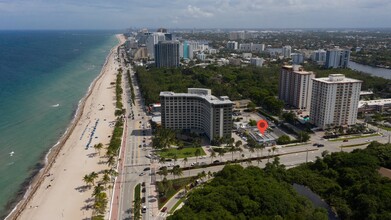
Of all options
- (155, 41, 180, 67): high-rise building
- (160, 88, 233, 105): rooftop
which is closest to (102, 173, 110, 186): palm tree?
(160, 88, 233, 105): rooftop

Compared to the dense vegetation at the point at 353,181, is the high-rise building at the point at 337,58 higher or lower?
higher

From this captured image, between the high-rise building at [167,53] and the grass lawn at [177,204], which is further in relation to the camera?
the high-rise building at [167,53]

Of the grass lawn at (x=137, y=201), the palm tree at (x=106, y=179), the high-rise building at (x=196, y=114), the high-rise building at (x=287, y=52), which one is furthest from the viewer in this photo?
the high-rise building at (x=287, y=52)

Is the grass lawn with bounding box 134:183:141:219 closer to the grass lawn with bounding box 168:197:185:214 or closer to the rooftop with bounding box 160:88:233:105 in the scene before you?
the grass lawn with bounding box 168:197:185:214

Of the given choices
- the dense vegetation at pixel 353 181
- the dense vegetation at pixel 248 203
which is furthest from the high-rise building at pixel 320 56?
the dense vegetation at pixel 248 203

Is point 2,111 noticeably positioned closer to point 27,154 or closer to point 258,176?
point 27,154

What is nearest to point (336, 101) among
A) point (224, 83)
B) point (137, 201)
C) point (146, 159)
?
point (146, 159)

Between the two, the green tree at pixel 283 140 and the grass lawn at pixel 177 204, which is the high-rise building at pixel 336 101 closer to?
the green tree at pixel 283 140

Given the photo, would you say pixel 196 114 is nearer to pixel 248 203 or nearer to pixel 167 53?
pixel 248 203
